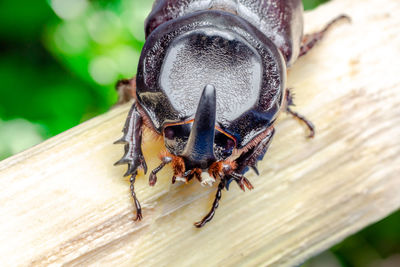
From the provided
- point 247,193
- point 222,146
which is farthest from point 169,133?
point 247,193

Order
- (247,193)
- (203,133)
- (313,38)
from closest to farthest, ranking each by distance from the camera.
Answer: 1. (203,133)
2. (247,193)
3. (313,38)

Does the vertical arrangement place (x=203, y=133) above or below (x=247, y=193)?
above

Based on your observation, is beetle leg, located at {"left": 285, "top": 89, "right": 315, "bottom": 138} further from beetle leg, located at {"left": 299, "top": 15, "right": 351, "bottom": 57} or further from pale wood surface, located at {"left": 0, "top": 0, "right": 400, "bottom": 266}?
beetle leg, located at {"left": 299, "top": 15, "right": 351, "bottom": 57}

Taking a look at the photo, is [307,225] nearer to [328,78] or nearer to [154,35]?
[328,78]

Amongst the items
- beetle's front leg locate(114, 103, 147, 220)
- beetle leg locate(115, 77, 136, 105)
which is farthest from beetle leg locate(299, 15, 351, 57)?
beetle's front leg locate(114, 103, 147, 220)

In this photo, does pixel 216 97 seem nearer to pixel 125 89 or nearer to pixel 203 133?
pixel 203 133

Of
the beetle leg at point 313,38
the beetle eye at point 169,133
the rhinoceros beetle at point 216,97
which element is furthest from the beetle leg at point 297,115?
the beetle eye at point 169,133

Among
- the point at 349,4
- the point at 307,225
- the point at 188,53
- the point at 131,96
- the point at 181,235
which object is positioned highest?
the point at 188,53

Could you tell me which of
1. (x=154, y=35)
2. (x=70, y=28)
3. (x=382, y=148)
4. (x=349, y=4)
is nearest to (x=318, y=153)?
(x=382, y=148)
